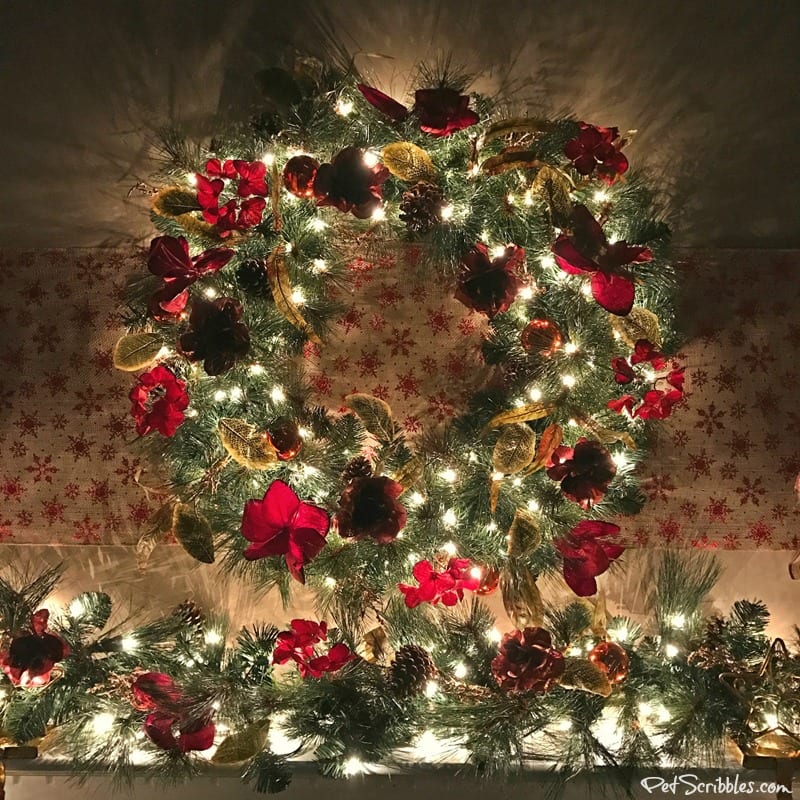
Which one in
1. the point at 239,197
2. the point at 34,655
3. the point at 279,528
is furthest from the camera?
the point at 239,197

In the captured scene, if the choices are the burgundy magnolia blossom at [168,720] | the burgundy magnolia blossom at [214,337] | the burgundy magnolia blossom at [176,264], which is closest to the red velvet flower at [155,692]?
the burgundy magnolia blossom at [168,720]

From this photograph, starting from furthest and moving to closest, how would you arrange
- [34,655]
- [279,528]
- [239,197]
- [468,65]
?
[468,65] < [239,197] < [34,655] < [279,528]

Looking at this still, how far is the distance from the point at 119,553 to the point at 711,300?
60.3 inches

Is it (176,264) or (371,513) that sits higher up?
(176,264)

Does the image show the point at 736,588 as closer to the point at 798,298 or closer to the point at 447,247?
the point at 798,298

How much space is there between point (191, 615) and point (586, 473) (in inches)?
33.2

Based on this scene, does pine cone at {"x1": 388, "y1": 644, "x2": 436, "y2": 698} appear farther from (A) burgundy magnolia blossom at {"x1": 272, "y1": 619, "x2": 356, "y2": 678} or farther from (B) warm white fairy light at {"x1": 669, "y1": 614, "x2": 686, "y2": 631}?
(B) warm white fairy light at {"x1": 669, "y1": 614, "x2": 686, "y2": 631}

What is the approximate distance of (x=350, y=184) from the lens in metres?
1.02

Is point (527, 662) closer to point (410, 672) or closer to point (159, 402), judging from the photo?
point (410, 672)

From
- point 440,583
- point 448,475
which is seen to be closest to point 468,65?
point 448,475

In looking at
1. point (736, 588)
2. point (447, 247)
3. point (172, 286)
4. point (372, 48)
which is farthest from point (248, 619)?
point (372, 48)

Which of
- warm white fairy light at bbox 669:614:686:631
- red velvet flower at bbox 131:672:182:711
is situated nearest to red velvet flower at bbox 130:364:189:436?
red velvet flower at bbox 131:672:182:711

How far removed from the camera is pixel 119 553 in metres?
1.41

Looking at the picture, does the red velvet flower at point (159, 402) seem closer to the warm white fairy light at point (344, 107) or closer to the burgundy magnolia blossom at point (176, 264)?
the burgundy magnolia blossom at point (176, 264)
